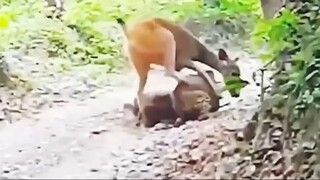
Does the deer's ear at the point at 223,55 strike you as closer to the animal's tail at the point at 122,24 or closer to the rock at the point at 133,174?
the animal's tail at the point at 122,24

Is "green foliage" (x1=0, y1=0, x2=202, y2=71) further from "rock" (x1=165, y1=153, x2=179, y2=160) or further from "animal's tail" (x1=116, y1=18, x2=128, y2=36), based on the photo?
"rock" (x1=165, y1=153, x2=179, y2=160)

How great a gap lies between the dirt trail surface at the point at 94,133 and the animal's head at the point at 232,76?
0.05 feet

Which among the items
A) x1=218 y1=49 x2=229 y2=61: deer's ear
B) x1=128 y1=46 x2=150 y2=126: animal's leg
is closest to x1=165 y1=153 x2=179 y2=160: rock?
x1=128 y1=46 x2=150 y2=126: animal's leg

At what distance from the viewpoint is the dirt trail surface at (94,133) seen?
1316 millimetres

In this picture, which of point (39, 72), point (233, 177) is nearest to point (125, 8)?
point (39, 72)

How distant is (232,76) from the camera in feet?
4.66

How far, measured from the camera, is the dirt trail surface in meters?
1.32

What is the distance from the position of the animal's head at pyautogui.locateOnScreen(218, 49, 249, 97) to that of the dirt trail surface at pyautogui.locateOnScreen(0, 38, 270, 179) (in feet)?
0.05

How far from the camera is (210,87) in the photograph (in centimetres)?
141

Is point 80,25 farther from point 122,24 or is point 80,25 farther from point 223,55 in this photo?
point 223,55

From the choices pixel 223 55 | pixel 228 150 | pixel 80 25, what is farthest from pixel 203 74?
pixel 80 25

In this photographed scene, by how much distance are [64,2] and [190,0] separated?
325 millimetres

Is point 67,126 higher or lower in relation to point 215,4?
lower

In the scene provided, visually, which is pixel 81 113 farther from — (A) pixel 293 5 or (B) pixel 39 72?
(A) pixel 293 5
